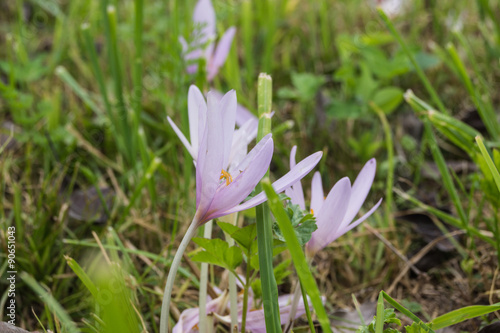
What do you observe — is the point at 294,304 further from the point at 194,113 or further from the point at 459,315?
the point at 194,113

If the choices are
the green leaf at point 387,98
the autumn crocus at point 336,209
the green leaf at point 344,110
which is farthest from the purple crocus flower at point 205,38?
the autumn crocus at point 336,209

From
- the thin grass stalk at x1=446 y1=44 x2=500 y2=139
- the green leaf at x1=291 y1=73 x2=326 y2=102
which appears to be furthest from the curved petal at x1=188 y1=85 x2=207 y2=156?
the green leaf at x1=291 y1=73 x2=326 y2=102

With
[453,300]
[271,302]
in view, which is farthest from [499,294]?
[271,302]

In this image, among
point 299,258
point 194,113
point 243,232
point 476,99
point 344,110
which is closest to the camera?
point 299,258

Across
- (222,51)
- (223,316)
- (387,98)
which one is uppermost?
(222,51)

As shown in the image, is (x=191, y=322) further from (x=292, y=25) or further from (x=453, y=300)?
(x=292, y=25)

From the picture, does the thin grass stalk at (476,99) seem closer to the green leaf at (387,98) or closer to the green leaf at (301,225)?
the green leaf at (387,98)

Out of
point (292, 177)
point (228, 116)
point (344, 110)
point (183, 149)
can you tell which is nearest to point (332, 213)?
point (292, 177)
